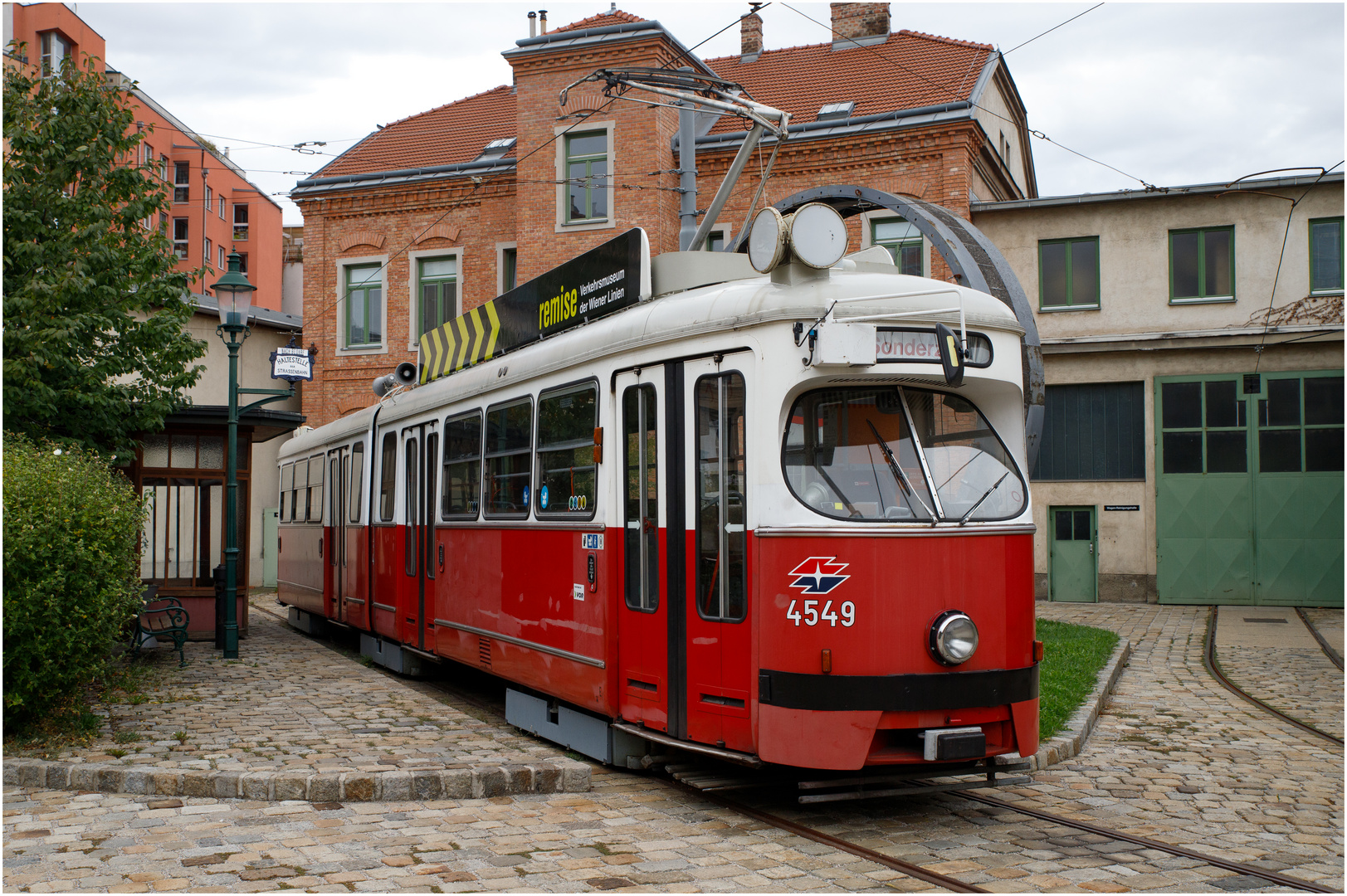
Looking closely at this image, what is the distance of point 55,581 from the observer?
8.28m

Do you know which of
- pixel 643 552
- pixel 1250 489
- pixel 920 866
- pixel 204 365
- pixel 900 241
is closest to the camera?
pixel 920 866

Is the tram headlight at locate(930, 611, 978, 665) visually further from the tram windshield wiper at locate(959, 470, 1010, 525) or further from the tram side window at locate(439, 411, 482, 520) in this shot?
the tram side window at locate(439, 411, 482, 520)

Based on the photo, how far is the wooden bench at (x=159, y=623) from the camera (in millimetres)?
12906

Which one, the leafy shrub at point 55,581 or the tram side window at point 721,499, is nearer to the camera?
the tram side window at point 721,499

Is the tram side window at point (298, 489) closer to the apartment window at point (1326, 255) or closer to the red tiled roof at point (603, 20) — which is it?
the red tiled roof at point (603, 20)

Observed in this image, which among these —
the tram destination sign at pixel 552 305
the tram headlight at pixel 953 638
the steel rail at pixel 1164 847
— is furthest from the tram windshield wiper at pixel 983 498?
the tram destination sign at pixel 552 305

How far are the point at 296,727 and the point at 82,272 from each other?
5.45m

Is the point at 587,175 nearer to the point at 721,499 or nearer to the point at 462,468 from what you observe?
the point at 462,468

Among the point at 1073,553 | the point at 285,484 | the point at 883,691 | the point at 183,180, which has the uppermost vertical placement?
the point at 183,180

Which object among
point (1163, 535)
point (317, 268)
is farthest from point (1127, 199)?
point (317, 268)

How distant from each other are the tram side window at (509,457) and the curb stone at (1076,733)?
4148 millimetres

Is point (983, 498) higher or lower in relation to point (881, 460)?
lower

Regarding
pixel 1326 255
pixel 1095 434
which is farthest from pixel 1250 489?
pixel 1326 255

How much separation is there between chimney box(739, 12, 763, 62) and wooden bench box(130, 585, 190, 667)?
2091 centimetres
